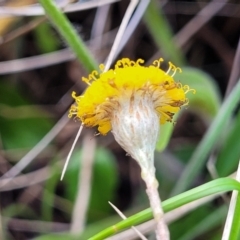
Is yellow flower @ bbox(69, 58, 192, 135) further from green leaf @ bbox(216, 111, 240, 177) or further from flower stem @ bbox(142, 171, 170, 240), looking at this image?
green leaf @ bbox(216, 111, 240, 177)

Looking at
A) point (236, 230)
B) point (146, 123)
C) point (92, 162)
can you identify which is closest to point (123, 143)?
point (146, 123)

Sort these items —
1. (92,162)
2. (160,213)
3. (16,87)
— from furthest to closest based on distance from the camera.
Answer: (16,87) → (92,162) → (160,213)

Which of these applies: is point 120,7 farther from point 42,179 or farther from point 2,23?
point 42,179

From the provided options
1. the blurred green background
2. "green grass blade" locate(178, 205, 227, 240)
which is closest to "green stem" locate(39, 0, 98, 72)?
the blurred green background

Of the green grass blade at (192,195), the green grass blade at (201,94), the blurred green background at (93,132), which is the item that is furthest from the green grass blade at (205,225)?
the green grass blade at (192,195)

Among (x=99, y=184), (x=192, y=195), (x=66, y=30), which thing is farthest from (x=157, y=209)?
(x=99, y=184)

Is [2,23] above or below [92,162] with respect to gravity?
above

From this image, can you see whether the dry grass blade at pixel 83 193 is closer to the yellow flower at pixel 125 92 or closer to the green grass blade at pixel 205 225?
the green grass blade at pixel 205 225
